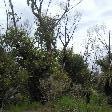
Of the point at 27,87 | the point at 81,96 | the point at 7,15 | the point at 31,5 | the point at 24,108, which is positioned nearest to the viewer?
the point at 24,108

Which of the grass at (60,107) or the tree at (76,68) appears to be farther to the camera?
the tree at (76,68)

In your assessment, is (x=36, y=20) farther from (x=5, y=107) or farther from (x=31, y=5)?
(x=5, y=107)

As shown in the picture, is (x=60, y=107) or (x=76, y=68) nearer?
(x=60, y=107)

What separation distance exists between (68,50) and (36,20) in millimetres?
8275

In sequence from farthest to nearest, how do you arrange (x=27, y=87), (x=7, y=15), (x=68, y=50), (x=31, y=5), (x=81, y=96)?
(x=68, y=50) < (x=7, y=15) < (x=31, y=5) < (x=81, y=96) < (x=27, y=87)

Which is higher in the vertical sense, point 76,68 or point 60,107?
point 76,68

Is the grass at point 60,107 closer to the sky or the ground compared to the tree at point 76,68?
closer to the ground

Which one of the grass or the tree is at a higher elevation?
the tree

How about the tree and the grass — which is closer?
the grass

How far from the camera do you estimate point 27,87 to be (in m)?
30.3

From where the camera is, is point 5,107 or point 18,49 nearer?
point 5,107

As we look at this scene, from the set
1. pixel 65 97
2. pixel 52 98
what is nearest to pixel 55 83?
pixel 52 98

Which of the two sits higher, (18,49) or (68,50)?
(68,50)

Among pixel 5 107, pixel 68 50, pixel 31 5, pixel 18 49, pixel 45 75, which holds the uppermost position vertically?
pixel 31 5
